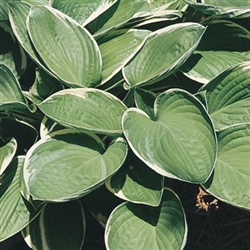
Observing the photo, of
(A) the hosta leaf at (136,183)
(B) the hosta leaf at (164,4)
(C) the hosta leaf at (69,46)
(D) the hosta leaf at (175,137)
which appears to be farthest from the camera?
(B) the hosta leaf at (164,4)

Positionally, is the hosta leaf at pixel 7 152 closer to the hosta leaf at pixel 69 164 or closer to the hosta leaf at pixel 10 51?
the hosta leaf at pixel 69 164

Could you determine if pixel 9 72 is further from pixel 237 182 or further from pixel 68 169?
pixel 237 182

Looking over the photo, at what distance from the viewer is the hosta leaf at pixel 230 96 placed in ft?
4.50

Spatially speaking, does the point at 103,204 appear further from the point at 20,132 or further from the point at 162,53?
the point at 162,53

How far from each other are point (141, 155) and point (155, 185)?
0.12m

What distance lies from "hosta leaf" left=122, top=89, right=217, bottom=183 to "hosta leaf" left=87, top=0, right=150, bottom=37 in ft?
0.96

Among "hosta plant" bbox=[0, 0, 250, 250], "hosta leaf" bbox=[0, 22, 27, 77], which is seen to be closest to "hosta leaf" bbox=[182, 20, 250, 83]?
"hosta plant" bbox=[0, 0, 250, 250]

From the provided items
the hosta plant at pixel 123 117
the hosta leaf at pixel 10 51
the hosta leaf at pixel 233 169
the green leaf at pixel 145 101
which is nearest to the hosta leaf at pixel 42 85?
the hosta plant at pixel 123 117

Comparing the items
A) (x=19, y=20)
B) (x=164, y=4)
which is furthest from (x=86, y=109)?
(x=164, y=4)

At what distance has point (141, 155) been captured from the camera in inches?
49.3

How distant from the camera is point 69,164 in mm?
1318

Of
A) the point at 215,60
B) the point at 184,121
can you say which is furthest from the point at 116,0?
the point at 184,121

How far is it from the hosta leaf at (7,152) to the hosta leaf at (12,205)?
0.14 feet

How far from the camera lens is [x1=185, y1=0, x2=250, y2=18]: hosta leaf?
1384 mm
